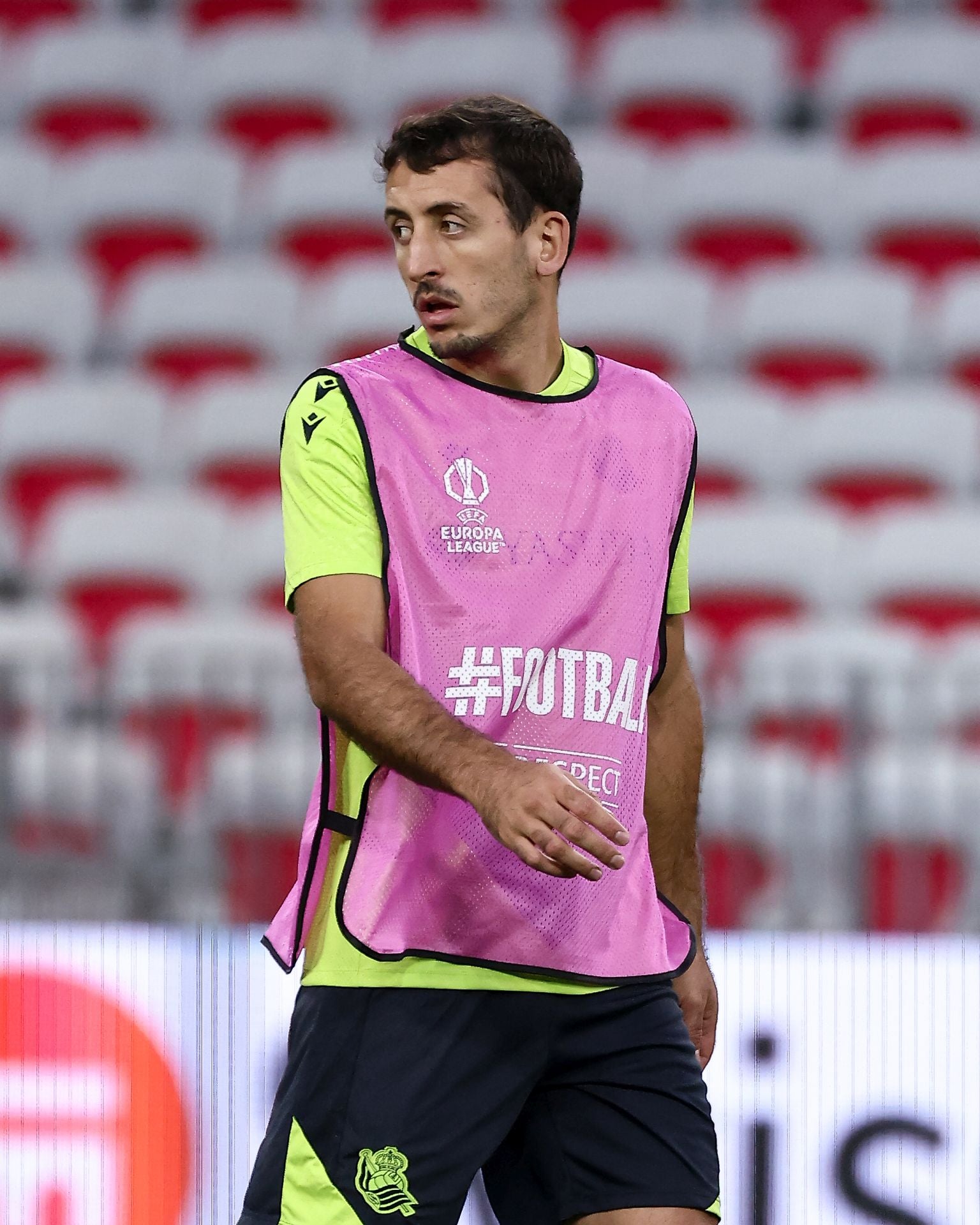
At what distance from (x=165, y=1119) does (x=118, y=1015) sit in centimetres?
24


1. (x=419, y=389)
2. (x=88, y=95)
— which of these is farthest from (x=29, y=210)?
(x=419, y=389)

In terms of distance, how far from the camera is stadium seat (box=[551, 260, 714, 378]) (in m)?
7.09

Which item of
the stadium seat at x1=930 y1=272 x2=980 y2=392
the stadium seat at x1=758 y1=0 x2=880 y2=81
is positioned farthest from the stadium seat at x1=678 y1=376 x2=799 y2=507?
the stadium seat at x1=758 y1=0 x2=880 y2=81

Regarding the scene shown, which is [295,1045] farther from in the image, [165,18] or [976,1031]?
[165,18]

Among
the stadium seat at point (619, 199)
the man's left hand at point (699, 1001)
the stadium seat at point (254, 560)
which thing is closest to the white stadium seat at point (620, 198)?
the stadium seat at point (619, 199)

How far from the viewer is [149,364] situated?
7613mm

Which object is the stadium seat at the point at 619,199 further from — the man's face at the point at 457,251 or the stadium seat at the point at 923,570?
the man's face at the point at 457,251

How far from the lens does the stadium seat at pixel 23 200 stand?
8.17 m

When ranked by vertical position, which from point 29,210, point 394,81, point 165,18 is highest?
point 165,18

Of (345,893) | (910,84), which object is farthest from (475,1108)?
(910,84)

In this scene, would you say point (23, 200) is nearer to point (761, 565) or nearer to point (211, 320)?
point (211, 320)

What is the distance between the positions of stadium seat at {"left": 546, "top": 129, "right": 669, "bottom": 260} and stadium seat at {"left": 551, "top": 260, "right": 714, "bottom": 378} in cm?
63

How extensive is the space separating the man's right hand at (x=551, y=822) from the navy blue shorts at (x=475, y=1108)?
Result: 0.38 m

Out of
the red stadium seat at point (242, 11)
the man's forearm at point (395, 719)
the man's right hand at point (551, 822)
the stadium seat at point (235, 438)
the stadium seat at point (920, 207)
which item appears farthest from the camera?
the red stadium seat at point (242, 11)
